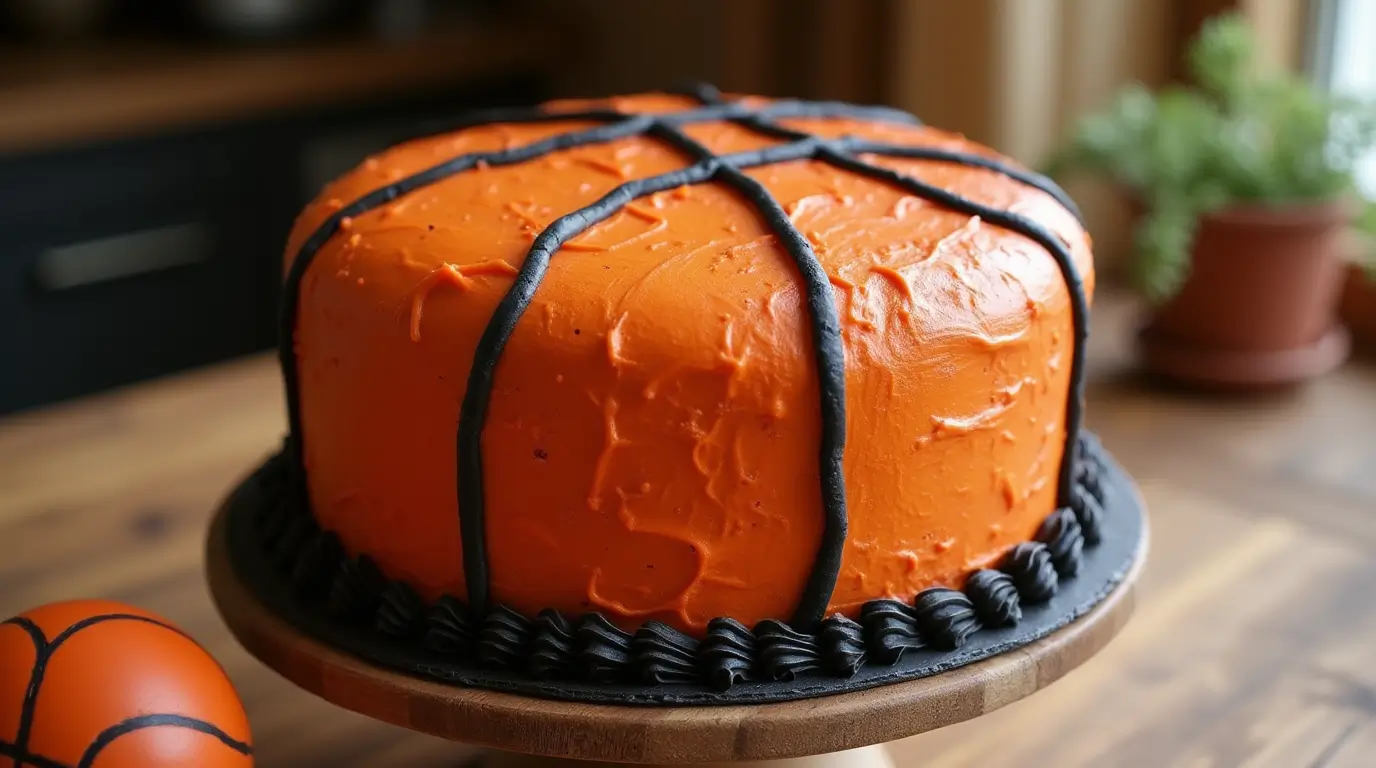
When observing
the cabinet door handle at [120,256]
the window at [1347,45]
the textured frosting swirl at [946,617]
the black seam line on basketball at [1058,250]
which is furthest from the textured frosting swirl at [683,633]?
the cabinet door handle at [120,256]

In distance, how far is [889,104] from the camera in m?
2.60

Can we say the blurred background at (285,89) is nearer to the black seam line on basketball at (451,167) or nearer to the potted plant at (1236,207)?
the potted plant at (1236,207)

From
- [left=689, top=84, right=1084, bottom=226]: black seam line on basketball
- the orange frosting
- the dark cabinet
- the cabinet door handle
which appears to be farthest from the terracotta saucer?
the cabinet door handle

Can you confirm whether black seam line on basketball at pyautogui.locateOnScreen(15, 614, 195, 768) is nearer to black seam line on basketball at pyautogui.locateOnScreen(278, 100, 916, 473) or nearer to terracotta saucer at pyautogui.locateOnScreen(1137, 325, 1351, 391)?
black seam line on basketball at pyautogui.locateOnScreen(278, 100, 916, 473)

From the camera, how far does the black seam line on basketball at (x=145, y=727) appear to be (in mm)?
1068

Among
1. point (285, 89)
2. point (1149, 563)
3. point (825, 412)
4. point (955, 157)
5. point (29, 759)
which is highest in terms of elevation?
point (955, 157)

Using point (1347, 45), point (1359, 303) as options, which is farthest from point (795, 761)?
point (1347, 45)

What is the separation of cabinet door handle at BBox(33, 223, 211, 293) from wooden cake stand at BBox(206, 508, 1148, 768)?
189 cm

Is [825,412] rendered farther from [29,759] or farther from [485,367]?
[29,759]

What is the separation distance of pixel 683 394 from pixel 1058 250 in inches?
15.2

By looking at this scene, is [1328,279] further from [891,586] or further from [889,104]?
[891,586]

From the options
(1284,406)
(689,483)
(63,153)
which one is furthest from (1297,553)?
(63,153)

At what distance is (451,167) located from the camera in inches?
51.9

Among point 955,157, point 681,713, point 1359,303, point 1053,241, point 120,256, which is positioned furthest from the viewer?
point 120,256
